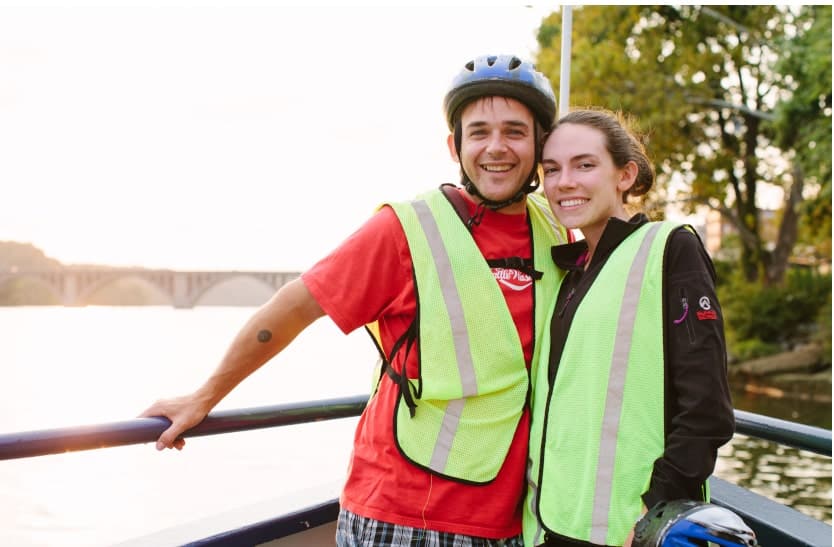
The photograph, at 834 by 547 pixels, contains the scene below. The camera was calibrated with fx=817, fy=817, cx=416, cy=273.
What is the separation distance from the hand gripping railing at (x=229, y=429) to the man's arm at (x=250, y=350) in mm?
34

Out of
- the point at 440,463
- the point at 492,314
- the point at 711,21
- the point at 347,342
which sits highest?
the point at 711,21

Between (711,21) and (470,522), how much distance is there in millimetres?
21091

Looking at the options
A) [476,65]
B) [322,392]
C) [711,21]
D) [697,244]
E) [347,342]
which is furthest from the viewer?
[347,342]

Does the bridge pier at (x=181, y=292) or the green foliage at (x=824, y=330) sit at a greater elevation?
the green foliage at (x=824, y=330)

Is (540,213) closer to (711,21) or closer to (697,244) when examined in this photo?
(697,244)

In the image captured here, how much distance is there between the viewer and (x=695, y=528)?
156 centimetres

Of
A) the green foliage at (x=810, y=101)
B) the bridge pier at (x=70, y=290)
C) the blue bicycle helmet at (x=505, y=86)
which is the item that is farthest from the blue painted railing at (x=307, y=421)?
A: the bridge pier at (x=70, y=290)

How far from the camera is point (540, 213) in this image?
2.24 meters

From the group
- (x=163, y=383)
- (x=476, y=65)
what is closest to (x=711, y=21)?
(x=476, y=65)

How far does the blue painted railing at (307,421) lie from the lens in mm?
1879

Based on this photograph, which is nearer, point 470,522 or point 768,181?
point 470,522

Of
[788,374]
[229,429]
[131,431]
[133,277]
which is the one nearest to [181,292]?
[133,277]

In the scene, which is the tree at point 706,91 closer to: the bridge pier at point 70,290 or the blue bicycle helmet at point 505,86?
the blue bicycle helmet at point 505,86

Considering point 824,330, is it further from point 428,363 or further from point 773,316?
point 428,363
